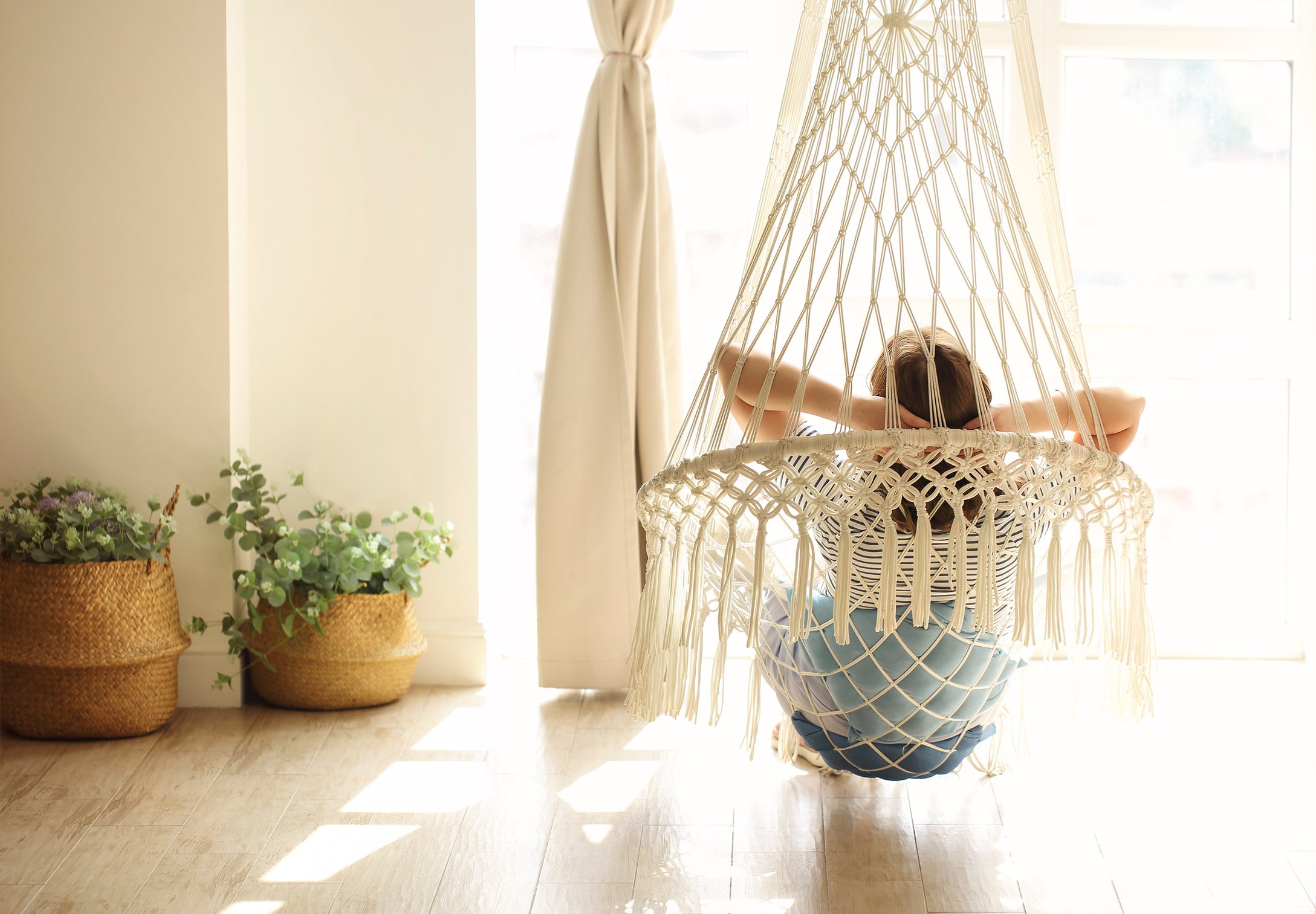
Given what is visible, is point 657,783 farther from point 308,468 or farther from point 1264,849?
point 308,468

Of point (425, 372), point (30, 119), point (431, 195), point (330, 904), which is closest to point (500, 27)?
point (431, 195)

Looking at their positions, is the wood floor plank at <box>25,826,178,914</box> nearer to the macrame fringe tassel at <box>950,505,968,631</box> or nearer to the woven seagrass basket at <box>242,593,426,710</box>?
the woven seagrass basket at <box>242,593,426,710</box>

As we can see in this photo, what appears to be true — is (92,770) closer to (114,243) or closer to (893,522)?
(114,243)

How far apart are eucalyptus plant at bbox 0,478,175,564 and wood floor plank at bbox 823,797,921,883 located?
4.44 ft

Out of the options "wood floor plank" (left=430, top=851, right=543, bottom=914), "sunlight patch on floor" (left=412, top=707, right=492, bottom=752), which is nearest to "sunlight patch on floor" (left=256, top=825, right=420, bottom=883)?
"wood floor plank" (left=430, top=851, right=543, bottom=914)

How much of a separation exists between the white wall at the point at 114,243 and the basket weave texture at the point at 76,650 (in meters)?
0.28

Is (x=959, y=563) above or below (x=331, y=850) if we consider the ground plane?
above

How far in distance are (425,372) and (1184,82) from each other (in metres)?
1.89

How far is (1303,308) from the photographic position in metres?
2.60

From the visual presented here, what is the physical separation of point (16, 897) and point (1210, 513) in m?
2.55

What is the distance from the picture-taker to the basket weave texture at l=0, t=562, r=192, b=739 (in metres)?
2.04

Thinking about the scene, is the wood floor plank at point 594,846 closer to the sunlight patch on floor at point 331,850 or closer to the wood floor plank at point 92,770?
the sunlight patch on floor at point 331,850

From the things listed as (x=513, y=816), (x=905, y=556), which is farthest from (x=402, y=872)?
(x=905, y=556)

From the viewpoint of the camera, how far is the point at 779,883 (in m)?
1.51
